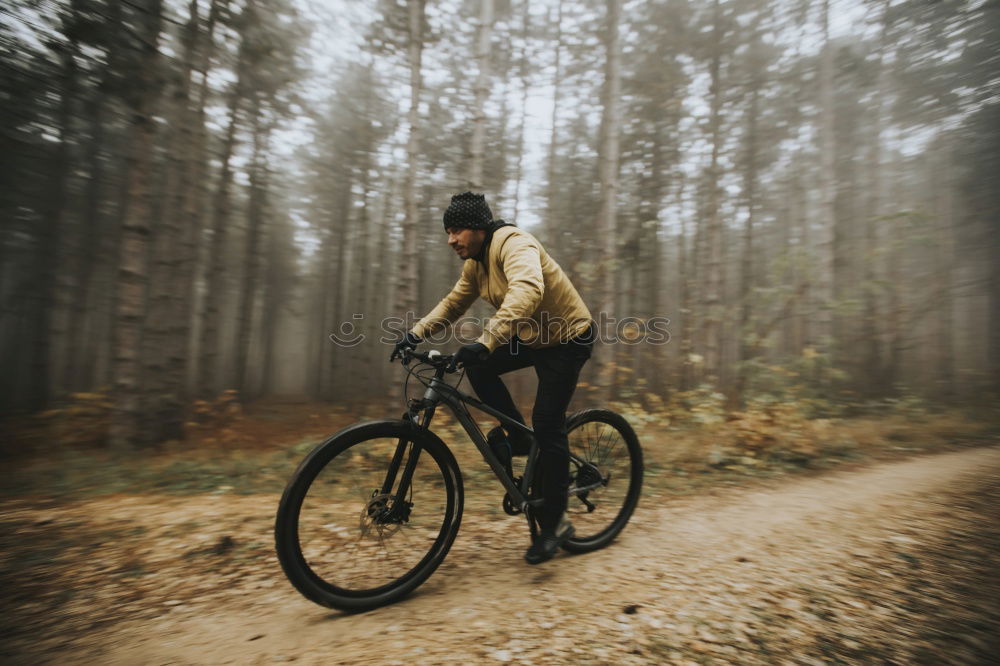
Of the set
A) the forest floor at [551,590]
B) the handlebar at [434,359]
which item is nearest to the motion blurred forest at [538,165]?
the forest floor at [551,590]

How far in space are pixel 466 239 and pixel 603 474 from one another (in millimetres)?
2063

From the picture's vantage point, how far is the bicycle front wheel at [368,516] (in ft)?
6.76

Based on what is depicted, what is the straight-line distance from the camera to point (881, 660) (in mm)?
1782

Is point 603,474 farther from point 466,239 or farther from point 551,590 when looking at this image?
point 466,239

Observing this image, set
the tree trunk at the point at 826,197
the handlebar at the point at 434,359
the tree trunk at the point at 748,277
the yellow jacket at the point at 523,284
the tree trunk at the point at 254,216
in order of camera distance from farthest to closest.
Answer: the tree trunk at the point at 254,216 → the tree trunk at the point at 826,197 → the tree trunk at the point at 748,277 → the yellow jacket at the point at 523,284 → the handlebar at the point at 434,359

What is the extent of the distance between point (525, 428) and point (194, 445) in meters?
6.26

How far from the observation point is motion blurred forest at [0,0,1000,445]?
22.0 feet

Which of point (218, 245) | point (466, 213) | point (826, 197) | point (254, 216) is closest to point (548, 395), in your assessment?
point (466, 213)

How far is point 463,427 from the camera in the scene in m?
2.62

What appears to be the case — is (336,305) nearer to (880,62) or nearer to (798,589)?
(798,589)

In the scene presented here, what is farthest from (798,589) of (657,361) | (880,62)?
(880,62)

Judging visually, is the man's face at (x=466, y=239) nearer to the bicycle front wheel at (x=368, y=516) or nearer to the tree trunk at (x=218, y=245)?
the bicycle front wheel at (x=368, y=516)

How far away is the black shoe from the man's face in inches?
73.1

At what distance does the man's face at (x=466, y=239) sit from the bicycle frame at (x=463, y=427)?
2.56 feet
